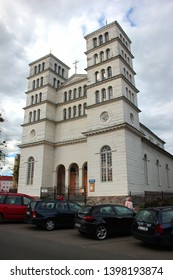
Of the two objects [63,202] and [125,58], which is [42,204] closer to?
[63,202]

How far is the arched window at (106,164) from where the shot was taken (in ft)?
75.1

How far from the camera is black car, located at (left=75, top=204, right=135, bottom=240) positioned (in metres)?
9.30

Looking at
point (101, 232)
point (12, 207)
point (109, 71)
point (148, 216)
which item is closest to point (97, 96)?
point (109, 71)

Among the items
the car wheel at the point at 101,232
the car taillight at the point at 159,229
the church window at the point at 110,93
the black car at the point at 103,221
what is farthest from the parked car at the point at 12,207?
the church window at the point at 110,93

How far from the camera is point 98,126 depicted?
25047mm

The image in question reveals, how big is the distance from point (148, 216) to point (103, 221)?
7.39ft

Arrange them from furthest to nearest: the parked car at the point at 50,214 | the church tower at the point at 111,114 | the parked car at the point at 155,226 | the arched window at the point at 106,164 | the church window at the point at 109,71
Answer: the church window at the point at 109,71, the arched window at the point at 106,164, the church tower at the point at 111,114, the parked car at the point at 50,214, the parked car at the point at 155,226

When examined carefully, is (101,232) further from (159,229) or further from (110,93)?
(110,93)

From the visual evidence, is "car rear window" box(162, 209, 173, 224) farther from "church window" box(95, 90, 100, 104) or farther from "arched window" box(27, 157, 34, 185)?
"arched window" box(27, 157, 34, 185)

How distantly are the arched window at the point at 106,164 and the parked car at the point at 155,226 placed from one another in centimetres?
1449

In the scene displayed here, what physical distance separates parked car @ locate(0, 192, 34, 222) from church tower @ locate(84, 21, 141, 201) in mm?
10260

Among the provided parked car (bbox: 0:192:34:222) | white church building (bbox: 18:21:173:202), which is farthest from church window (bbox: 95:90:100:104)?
parked car (bbox: 0:192:34:222)

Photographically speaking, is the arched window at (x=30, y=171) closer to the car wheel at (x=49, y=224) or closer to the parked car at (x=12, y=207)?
the parked car at (x=12, y=207)

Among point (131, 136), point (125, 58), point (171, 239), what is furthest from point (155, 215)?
point (125, 58)
